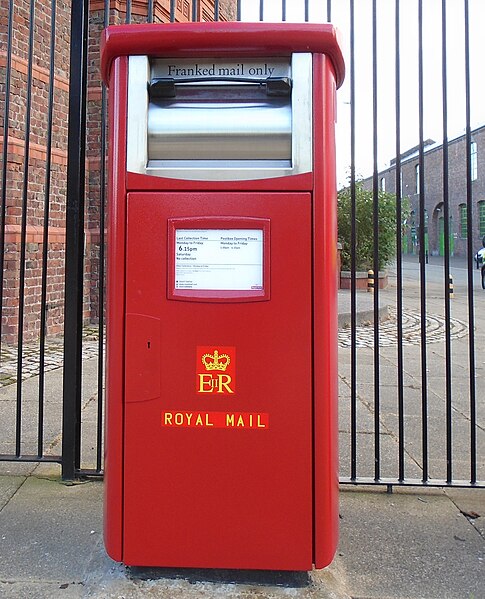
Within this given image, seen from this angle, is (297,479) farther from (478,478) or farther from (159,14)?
(159,14)

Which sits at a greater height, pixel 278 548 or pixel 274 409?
pixel 274 409

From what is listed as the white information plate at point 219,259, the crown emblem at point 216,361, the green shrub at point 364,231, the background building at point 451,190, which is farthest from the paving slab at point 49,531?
the background building at point 451,190

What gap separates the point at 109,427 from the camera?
1.96 meters

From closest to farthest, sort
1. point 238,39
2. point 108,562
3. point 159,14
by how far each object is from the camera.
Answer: point 238,39, point 108,562, point 159,14

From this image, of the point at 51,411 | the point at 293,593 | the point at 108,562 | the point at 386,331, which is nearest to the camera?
the point at 293,593

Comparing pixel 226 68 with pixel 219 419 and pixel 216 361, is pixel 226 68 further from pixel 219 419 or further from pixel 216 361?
pixel 219 419

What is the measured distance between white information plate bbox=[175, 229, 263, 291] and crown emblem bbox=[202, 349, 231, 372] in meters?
0.24

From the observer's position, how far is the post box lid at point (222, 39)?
6.05 feet

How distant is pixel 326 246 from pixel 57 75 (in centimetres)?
748

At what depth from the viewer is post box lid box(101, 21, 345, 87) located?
1843mm

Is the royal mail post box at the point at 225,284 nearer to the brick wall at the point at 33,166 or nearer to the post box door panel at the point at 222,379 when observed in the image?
the post box door panel at the point at 222,379

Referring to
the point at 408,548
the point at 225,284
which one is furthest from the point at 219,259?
the point at 408,548

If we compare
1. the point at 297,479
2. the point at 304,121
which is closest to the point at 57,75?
the point at 304,121

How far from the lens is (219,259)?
1880 millimetres
